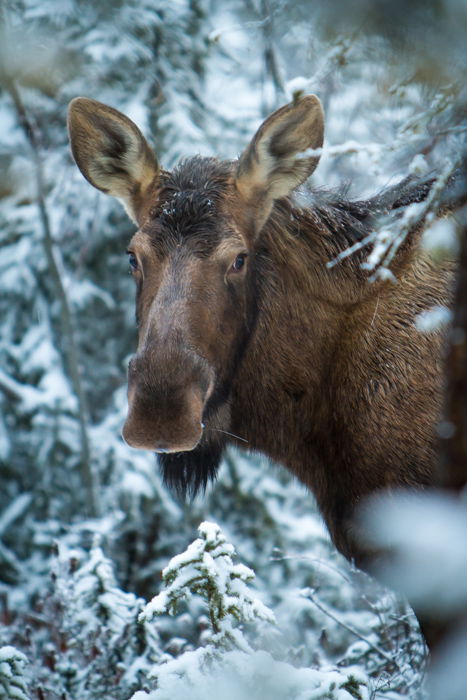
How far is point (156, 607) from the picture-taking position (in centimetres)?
253

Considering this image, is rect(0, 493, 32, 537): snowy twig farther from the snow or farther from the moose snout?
the snow

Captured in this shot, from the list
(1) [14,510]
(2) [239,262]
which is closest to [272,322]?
(2) [239,262]

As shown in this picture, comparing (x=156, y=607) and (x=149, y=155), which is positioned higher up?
(x=149, y=155)

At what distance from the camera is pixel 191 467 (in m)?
3.67

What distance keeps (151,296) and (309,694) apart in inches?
73.8

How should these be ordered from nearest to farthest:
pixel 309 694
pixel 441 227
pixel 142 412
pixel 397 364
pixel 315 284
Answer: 1. pixel 441 227
2. pixel 309 694
3. pixel 142 412
4. pixel 397 364
5. pixel 315 284

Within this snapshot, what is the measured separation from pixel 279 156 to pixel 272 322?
891mm

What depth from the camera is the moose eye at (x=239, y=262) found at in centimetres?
339

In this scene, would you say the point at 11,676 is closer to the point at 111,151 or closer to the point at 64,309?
the point at 111,151

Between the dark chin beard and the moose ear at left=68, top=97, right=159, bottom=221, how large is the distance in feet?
4.55

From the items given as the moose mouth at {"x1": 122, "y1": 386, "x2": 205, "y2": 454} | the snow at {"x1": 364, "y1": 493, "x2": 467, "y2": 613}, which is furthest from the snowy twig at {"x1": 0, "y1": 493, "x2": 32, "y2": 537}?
the snow at {"x1": 364, "y1": 493, "x2": 467, "y2": 613}

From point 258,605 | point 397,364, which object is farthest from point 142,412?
point 397,364

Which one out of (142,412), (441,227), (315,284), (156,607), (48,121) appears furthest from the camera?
(48,121)

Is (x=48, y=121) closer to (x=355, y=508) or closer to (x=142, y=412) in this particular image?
(x=142, y=412)
